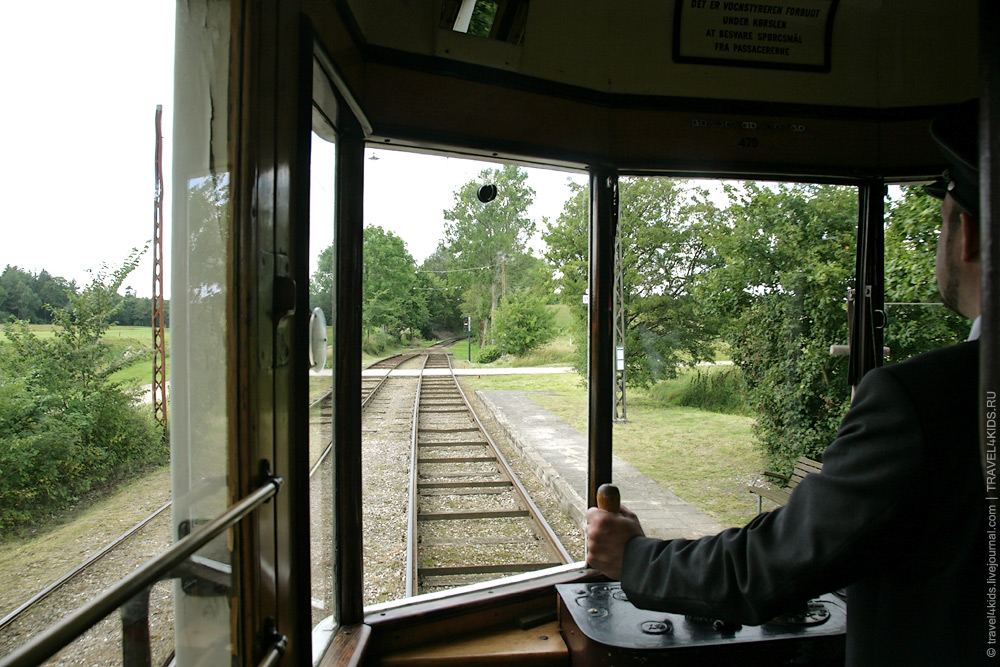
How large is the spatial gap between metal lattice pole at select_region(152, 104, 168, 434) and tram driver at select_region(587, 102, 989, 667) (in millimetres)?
1068

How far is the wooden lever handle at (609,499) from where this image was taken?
1299mm

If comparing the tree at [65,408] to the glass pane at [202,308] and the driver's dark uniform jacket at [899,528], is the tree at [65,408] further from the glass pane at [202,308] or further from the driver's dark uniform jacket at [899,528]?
the driver's dark uniform jacket at [899,528]

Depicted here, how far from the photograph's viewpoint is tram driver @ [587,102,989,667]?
782 mm

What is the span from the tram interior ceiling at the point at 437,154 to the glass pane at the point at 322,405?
18 mm

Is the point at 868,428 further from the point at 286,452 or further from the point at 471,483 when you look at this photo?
the point at 471,483

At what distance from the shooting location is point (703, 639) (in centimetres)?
167

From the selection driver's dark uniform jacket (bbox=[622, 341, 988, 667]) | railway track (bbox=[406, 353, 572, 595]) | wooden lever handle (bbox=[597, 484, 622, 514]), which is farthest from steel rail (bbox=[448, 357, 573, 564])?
driver's dark uniform jacket (bbox=[622, 341, 988, 667])

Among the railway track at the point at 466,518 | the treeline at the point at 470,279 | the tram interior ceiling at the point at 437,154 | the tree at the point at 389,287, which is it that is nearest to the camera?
the tram interior ceiling at the point at 437,154

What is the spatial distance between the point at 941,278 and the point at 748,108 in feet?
6.09

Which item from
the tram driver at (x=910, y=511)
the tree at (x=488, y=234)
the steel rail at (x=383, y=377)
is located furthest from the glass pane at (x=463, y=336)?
the tram driver at (x=910, y=511)

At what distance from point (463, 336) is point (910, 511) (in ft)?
17.6

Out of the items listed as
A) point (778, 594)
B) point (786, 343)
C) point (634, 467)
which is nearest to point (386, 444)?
point (634, 467)

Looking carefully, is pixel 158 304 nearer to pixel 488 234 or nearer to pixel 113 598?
pixel 113 598

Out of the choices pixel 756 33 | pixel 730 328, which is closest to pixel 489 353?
pixel 730 328
